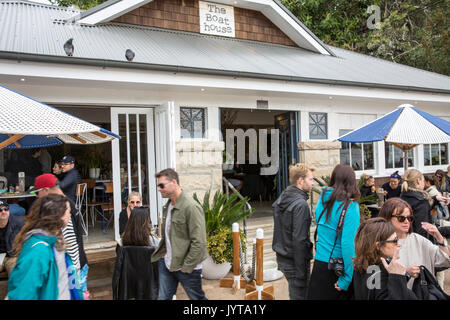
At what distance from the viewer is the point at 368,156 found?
9.39 metres

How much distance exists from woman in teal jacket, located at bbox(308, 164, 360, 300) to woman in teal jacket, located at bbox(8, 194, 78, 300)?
1917mm

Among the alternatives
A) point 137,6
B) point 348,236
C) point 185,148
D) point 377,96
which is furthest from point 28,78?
point 377,96

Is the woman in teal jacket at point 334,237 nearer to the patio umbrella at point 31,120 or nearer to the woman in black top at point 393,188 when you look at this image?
the patio umbrella at point 31,120

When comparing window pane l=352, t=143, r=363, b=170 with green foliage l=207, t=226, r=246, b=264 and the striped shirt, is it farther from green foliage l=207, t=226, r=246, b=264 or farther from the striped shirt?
the striped shirt

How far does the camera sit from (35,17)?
305 inches

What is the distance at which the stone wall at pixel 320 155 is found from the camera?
8141mm

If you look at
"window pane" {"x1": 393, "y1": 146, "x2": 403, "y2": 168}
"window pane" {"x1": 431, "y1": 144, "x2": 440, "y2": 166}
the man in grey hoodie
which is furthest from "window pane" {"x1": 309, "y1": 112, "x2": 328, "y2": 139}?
the man in grey hoodie

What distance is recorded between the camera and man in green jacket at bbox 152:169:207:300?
3.17m

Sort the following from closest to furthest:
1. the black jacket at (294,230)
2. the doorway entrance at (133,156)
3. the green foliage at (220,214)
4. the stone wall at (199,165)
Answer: the black jacket at (294,230) → the green foliage at (220,214) → the doorway entrance at (133,156) → the stone wall at (199,165)

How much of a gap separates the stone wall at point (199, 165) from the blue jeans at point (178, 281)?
3.27m

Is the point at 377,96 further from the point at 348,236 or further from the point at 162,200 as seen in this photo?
the point at 348,236

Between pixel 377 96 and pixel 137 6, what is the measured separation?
223 inches

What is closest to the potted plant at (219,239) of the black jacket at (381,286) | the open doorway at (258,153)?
the black jacket at (381,286)

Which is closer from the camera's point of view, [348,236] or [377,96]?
[348,236]
